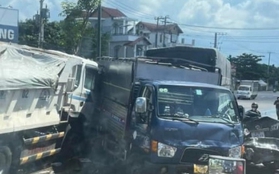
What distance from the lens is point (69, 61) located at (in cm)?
991

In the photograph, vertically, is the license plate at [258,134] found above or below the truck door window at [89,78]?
below

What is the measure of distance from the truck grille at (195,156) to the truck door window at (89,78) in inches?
183

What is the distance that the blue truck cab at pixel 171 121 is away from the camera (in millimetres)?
7242

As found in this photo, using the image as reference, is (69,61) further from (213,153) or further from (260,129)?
(260,129)

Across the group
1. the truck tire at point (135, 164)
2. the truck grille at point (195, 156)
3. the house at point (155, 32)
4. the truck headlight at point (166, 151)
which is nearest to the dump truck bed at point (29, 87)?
the truck tire at point (135, 164)

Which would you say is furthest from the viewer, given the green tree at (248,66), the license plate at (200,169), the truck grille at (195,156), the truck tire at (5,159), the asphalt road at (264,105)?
the green tree at (248,66)

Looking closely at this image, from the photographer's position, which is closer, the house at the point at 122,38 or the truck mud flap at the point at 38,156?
the truck mud flap at the point at 38,156

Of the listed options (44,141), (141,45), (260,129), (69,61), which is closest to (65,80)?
(69,61)

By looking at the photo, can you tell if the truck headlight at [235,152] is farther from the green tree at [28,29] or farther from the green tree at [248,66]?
the green tree at [248,66]

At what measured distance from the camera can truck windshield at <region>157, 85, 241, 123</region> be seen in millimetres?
7682

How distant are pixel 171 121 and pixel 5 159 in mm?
2887

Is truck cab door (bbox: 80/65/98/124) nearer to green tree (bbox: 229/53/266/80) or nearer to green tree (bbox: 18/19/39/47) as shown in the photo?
green tree (bbox: 18/19/39/47)

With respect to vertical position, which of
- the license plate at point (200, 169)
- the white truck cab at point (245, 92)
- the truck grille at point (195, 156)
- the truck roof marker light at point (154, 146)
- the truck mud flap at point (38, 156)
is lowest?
the white truck cab at point (245, 92)

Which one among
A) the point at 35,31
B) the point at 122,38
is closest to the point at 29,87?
the point at 35,31
